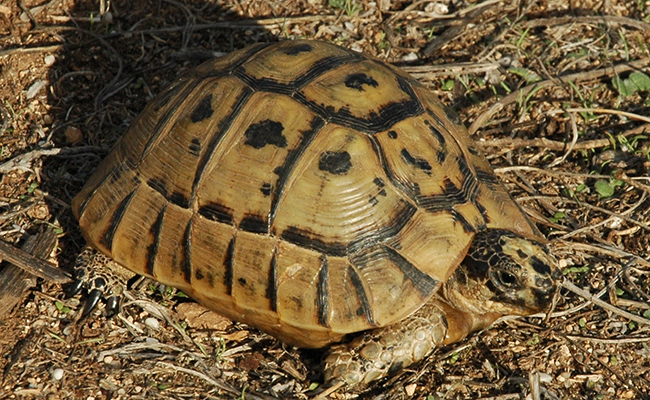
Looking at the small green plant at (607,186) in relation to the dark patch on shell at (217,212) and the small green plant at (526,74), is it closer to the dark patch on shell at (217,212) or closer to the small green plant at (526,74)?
the small green plant at (526,74)

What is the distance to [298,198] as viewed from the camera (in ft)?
11.7

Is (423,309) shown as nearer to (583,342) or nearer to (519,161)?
(583,342)

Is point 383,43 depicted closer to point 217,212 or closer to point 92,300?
point 217,212

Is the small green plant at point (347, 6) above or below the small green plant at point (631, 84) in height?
above

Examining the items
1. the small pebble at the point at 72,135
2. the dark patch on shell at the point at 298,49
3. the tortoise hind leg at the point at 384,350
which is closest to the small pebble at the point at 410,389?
the tortoise hind leg at the point at 384,350

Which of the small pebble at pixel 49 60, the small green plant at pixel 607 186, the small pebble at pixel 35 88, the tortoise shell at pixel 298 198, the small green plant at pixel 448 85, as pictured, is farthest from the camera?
the small green plant at pixel 448 85

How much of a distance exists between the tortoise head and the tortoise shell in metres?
0.10

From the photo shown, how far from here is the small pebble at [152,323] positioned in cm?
398

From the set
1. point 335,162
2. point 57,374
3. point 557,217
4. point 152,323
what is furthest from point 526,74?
point 57,374

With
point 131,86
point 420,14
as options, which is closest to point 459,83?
point 420,14

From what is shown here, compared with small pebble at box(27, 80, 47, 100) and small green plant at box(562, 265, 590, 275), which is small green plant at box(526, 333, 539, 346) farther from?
small pebble at box(27, 80, 47, 100)

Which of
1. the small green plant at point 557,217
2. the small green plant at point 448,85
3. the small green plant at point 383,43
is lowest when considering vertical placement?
the small green plant at point 557,217

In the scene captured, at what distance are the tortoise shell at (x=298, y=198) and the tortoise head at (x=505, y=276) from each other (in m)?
0.10

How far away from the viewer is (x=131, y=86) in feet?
16.9
